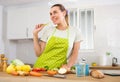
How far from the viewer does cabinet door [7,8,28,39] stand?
4.29 m

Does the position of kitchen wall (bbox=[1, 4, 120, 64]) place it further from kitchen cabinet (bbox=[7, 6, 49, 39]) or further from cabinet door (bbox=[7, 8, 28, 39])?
cabinet door (bbox=[7, 8, 28, 39])

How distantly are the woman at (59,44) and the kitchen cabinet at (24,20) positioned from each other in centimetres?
219

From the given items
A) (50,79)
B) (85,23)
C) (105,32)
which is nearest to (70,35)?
(50,79)

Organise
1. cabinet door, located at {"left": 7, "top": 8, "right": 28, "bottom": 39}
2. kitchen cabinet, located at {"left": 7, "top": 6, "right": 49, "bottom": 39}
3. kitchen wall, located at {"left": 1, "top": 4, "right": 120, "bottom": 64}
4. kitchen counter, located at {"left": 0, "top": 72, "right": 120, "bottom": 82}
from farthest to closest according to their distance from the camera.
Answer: cabinet door, located at {"left": 7, "top": 8, "right": 28, "bottom": 39}, kitchen cabinet, located at {"left": 7, "top": 6, "right": 49, "bottom": 39}, kitchen wall, located at {"left": 1, "top": 4, "right": 120, "bottom": 64}, kitchen counter, located at {"left": 0, "top": 72, "right": 120, "bottom": 82}

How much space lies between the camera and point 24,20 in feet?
14.1

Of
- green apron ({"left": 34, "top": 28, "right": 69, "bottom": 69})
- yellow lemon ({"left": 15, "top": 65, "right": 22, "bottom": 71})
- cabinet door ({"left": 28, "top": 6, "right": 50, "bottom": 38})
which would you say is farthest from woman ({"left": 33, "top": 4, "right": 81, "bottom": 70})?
cabinet door ({"left": 28, "top": 6, "right": 50, "bottom": 38})

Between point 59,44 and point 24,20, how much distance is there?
8.33 ft

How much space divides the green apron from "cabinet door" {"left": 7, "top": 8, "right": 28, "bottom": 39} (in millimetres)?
2425

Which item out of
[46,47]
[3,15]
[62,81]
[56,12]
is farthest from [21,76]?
[3,15]

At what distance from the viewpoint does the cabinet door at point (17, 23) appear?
429 centimetres

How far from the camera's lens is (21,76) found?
4.41 feet

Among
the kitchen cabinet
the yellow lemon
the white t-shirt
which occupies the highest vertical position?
the kitchen cabinet

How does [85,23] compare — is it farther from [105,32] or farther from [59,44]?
[59,44]

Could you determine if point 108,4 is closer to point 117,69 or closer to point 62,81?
point 117,69
